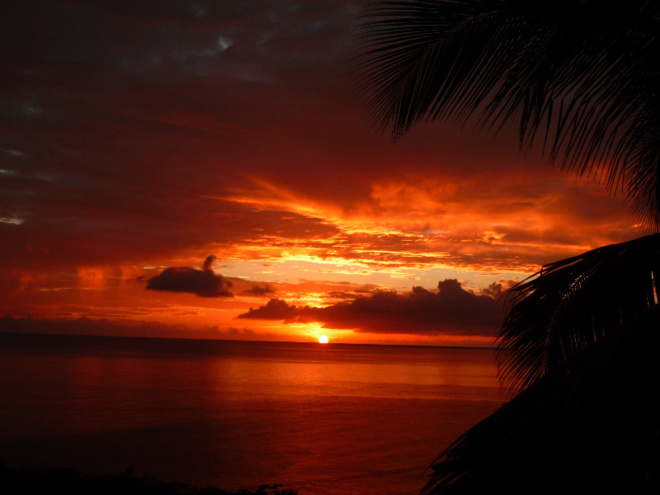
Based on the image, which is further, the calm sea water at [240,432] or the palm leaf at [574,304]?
the calm sea water at [240,432]

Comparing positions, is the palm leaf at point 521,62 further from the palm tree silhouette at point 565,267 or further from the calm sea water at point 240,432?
the calm sea water at point 240,432

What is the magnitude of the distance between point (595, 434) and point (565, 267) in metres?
1.58

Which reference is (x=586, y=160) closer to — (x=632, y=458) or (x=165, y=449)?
(x=632, y=458)

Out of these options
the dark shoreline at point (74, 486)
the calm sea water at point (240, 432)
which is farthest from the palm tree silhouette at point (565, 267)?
the calm sea water at point (240, 432)

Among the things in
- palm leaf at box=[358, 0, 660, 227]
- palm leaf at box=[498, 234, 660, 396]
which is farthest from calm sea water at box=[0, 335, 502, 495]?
palm leaf at box=[358, 0, 660, 227]

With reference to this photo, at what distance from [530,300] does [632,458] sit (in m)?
1.78

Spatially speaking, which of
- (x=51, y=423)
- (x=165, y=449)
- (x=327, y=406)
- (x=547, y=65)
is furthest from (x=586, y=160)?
(x=327, y=406)

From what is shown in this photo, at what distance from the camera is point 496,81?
104 inches

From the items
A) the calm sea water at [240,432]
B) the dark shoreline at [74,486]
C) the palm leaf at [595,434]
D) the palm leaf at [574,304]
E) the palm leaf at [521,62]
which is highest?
the palm leaf at [521,62]

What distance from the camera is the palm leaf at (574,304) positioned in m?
2.64

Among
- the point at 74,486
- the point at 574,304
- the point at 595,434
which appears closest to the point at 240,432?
the point at 74,486

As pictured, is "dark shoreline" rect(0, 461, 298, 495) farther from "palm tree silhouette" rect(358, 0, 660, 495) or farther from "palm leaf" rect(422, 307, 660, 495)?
"palm leaf" rect(422, 307, 660, 495)

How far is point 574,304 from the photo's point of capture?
3164 millimetres

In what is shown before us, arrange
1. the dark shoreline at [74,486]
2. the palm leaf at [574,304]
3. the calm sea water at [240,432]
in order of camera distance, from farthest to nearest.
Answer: the calm sea water at [240,432] → the dark shoreline at [74,486] → the palm leaf at [574,304]
